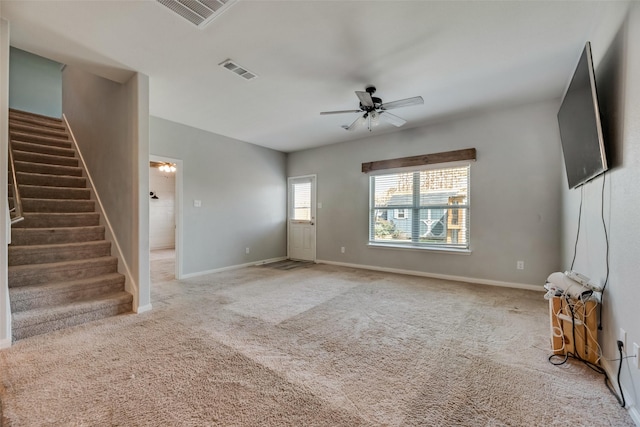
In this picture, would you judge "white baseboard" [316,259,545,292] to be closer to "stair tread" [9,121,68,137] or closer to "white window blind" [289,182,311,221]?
"white window blind" [289,182,311,221]

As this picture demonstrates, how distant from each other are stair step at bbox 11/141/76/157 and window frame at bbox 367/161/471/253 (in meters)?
5.34

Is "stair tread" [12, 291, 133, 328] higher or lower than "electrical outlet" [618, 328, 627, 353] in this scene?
lower

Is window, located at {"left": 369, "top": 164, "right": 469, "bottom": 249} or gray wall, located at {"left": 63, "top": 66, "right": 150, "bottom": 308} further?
window, located at {"left": 369, "top": 164, "right": 469, "bottom": 249}

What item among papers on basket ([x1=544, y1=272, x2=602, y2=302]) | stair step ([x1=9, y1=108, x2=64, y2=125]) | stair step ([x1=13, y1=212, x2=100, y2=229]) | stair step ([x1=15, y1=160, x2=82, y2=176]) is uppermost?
stair step ([x1=9, y1=108, x2=64, y2=125])

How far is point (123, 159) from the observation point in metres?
3.30

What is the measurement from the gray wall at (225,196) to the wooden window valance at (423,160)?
2.27 m

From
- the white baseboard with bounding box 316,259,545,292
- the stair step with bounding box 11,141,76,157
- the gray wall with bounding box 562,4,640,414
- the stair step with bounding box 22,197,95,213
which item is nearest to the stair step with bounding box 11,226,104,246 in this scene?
the stair step with bounding box 22,197,95,213

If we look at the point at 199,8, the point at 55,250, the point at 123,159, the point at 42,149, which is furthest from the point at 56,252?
the point at 199,8

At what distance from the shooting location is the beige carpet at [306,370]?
5.03 ft

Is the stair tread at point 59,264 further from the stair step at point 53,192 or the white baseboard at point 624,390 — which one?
the white baseboard at point 624,390

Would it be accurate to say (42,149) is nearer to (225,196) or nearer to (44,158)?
(44,158)

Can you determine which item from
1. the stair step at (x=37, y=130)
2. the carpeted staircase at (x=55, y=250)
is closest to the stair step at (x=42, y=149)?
the carpeted staircase at (x=55, y=250)

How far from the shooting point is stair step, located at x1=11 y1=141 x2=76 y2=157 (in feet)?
13.5

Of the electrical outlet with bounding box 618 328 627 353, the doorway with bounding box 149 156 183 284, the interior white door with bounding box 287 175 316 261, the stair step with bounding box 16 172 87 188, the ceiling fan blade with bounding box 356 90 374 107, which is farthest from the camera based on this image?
the doorway with bounding box 149 156 183 284
